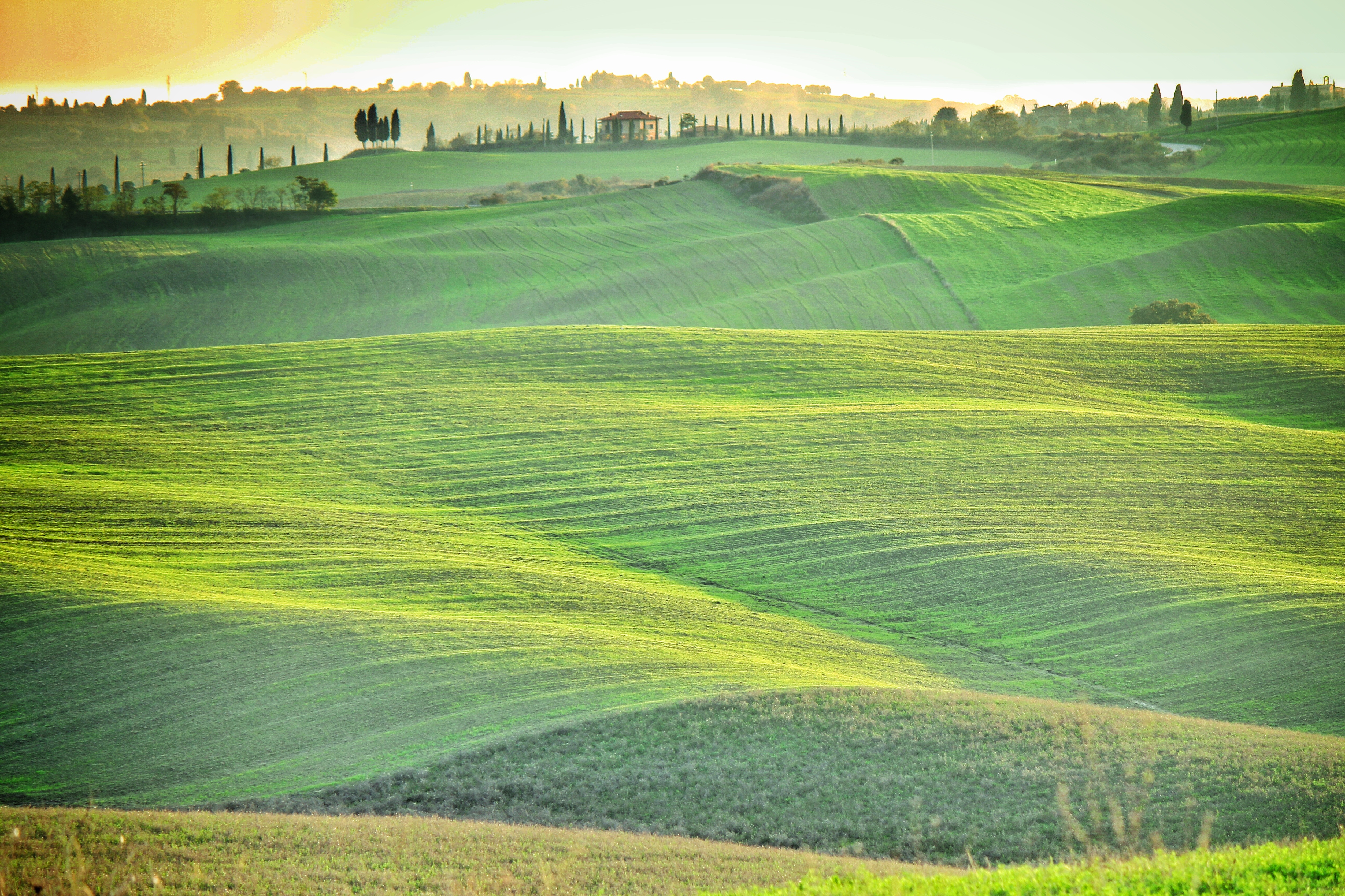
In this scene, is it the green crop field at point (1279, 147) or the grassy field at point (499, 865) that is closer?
the grassy field at point (499, 865)

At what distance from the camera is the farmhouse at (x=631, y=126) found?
539ft

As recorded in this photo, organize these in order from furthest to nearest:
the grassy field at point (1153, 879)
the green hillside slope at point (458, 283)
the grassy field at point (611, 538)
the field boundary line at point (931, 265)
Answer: the green hillside slope at point (458, 283)
the field boundary line at point (931, 265)
the grassy field at point (611, 538)
the grassy field at point (1153, 879)

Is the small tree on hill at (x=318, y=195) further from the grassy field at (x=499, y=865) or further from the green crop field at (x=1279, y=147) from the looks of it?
the grassy field at (x=499, y=865)

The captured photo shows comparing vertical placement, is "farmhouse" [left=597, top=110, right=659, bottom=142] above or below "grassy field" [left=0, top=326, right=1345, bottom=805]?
above

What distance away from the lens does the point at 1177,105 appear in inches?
6732

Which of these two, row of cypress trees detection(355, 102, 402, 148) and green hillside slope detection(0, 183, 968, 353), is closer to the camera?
green hillside slope detection(0, 183, 968, 353)

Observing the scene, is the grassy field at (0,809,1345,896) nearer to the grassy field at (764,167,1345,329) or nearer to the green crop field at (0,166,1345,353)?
the green crop field at (0,166,1345,353)

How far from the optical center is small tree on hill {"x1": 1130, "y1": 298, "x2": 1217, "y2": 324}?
56.0 m

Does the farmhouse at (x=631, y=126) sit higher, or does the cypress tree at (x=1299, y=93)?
the cypress tree at (x=1299, y=93)

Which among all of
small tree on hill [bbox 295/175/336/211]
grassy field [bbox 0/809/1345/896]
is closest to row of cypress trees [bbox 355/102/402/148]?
small tree on hill [bbox 295/175/336/211]

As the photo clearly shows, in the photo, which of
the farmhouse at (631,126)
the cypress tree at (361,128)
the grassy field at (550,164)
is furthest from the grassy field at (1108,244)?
the cypress tree at (361,128)

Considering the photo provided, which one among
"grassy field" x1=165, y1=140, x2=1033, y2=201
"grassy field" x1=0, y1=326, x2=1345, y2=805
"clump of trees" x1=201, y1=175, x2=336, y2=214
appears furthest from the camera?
"grassy field" x1=165, y1=140, x2=1033, y2=201

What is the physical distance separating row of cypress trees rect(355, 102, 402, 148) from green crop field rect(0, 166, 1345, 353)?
9085cm

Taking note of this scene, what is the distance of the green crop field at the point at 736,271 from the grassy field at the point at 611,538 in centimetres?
1757
